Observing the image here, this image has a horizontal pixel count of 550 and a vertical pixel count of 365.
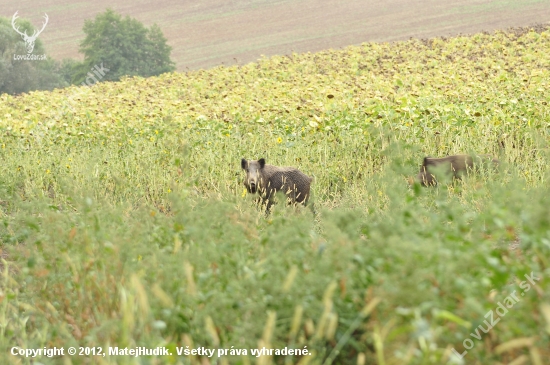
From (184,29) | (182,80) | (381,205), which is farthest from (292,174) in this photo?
(184,29)

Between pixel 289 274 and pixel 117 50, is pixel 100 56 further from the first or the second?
pixel 289 274

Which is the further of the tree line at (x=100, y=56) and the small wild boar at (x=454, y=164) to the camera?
the tree line at (x=100, y=56)

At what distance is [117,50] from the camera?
40.0 metres

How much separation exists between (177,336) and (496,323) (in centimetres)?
143

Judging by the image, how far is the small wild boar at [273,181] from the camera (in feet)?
26.5

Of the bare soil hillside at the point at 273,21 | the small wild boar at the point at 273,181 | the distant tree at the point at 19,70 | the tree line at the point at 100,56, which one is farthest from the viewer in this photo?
the bare soil hillside at the point at 273,21

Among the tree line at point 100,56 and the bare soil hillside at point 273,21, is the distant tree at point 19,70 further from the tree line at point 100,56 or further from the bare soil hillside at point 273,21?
the bare soil hillside at point 273,21

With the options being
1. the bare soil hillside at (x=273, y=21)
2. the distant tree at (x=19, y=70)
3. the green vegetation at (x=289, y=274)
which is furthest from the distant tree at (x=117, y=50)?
the green vegetation at (x=289, y=274)

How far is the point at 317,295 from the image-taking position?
10.8ft

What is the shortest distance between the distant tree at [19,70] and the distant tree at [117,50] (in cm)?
152

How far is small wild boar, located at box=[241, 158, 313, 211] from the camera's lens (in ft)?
26.5

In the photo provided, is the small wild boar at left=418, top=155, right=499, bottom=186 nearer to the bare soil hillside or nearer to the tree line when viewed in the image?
the tree line

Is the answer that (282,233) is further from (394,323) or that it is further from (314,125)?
(314,125)

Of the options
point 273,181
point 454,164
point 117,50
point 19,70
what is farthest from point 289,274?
point 117,50
